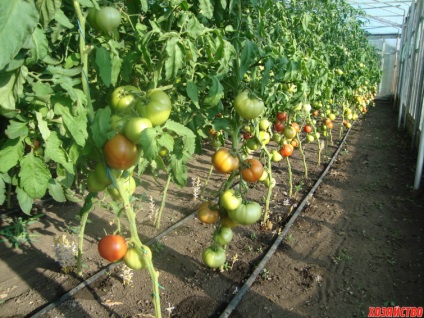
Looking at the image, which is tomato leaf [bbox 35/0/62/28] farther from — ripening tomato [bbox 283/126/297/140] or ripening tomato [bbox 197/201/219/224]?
ripening tomato [bbox 283/126/297/140]

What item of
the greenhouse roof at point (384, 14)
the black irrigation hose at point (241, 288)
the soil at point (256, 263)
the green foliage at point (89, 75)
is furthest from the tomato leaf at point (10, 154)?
the greenhouse roof at point (384, 14)

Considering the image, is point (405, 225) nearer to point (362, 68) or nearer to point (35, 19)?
point (35, 19)

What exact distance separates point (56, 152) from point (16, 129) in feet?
0.54

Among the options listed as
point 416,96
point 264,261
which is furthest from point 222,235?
point 416,96

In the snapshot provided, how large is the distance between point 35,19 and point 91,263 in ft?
7.27

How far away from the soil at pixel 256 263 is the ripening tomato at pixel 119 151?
0.96 metres

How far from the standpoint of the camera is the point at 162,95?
4.06ft

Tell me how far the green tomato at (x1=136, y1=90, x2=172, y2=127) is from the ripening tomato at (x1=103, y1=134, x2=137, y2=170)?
12cm

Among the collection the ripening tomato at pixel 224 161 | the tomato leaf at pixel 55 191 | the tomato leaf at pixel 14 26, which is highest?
the tomato leaf at pixel 14 26

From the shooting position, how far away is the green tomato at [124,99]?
1279 millimetres

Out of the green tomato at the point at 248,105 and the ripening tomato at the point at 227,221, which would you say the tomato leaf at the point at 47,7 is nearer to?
the green tomato at the point at 248,105

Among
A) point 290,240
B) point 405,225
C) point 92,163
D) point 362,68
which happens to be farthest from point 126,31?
point 362,68

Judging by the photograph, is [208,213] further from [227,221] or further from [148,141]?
[148,141]

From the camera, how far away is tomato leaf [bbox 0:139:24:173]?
49.9 inches
